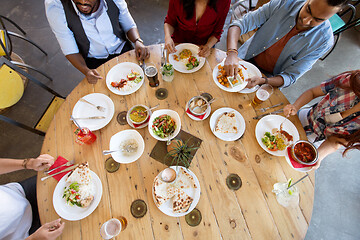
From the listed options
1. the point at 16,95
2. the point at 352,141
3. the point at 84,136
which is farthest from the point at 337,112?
the point at 16,95

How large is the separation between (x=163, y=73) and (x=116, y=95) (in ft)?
1.65

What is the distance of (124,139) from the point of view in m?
1.54

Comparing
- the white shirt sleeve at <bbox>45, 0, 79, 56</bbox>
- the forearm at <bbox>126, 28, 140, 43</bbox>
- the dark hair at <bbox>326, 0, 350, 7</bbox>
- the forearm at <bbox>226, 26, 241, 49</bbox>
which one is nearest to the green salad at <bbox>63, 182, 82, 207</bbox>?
the white shirt sleeve at <bbox>45, 0, 79, 56</bbox>

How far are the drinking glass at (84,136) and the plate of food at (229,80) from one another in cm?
123

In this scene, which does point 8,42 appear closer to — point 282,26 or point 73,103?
point 73,103

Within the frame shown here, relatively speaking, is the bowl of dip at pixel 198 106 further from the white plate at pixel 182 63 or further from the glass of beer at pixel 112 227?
the glass of beer at pixel 112 227

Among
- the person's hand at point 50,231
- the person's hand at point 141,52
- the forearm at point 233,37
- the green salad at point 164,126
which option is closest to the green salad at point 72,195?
the person's hand at point 50,231

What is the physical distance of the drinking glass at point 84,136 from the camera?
151 cm

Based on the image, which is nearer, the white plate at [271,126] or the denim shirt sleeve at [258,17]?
the white plate at [271,126]

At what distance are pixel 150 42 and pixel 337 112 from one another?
10.6 ft

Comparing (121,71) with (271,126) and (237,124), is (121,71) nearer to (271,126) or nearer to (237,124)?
(237,124)

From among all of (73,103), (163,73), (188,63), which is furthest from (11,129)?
(188,63)

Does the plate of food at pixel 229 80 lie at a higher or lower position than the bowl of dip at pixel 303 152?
higher

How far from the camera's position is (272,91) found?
1708 millimetres
